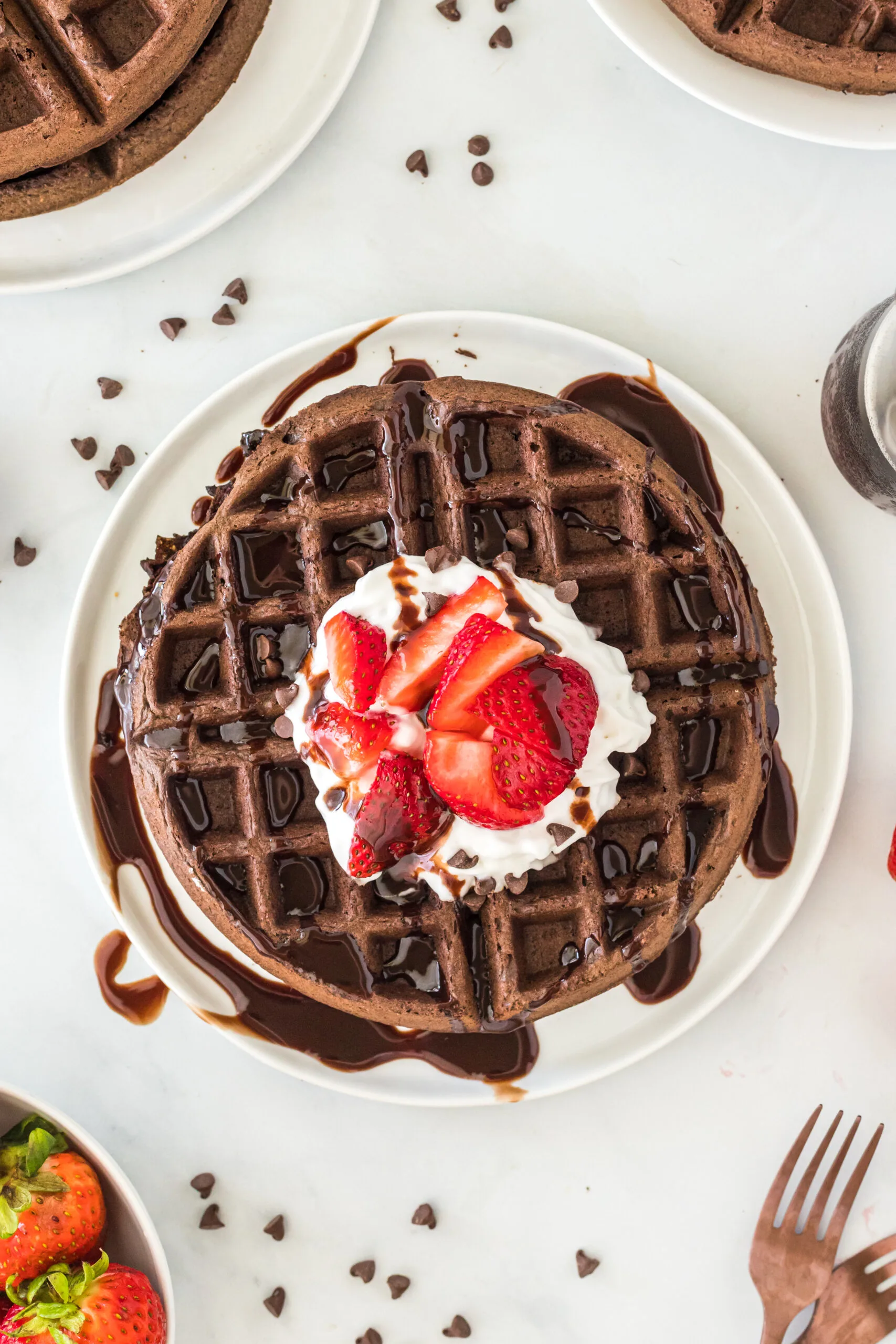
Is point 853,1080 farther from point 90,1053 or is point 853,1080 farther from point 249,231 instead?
point 249,231

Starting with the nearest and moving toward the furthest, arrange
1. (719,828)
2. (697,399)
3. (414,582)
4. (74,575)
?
(414,582)
(719,828)
(697,399)
(74,575)

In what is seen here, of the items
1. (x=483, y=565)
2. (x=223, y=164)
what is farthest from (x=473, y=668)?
(x=223, y=164)

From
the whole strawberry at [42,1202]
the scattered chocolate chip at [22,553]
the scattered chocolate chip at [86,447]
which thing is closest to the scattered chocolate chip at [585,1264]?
the whole strawberry at [42,1202]

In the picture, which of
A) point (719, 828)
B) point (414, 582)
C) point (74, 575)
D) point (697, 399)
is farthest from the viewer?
point (74, 575)

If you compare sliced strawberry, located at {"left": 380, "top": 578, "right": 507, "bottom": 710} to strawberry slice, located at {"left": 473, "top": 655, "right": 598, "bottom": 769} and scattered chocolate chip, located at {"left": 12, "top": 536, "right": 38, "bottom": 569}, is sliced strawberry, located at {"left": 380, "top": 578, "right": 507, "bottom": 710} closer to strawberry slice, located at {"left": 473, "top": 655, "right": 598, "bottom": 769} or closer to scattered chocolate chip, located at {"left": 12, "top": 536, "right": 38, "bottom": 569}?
strawberry slice, located at {"left": 473, "top": 655, "right": 598, "bottom": 769}

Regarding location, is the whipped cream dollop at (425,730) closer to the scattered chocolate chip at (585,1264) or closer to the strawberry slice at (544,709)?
the strawberry slice at (544,709)

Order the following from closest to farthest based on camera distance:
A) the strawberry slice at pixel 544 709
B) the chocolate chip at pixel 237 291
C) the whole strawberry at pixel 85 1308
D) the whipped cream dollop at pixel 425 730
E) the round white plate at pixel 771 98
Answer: the strawberry slice at pixel 544 709, the whipped cream dollop at pixel 425 730, the whole strawberry at pixel 85 1308, the round white plate at pixel 771 98, the chocolate chip at pixel 237 291

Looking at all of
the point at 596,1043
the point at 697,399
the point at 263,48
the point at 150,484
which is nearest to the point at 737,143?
the point at 697,399

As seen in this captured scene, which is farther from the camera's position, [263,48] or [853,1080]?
[853,1080]
